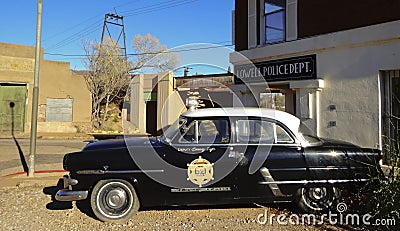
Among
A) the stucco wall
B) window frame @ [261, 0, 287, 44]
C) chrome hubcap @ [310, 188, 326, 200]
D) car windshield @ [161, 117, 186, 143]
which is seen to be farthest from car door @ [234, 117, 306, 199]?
window frame @ [261, 0, 287, 44]

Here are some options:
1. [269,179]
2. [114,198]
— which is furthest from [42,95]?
[269,179]

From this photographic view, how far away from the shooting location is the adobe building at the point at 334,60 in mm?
6246

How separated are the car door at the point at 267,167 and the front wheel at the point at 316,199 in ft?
1.02

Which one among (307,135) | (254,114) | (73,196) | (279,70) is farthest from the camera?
(279,70)

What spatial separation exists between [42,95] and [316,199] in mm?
18447

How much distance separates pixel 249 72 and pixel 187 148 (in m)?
5.02

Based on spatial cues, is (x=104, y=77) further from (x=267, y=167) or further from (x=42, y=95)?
(x=267, y=167)

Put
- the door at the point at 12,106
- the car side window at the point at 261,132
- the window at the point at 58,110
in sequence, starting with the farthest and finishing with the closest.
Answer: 1. the window at the point at 58,110
2. the door at the point at 12,106
3. the car side window at the point at 261,132

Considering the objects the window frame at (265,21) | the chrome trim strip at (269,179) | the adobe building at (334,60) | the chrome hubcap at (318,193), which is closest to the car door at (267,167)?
the chrome trim strip at (269,179)

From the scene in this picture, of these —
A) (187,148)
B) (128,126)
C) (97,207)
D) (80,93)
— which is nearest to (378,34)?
(187,148)

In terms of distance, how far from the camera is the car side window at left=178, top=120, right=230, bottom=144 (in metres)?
4.71

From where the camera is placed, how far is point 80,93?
2047cm

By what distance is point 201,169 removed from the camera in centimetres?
456

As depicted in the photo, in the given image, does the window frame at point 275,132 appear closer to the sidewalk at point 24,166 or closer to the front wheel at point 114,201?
the front wheel at point 114,201
